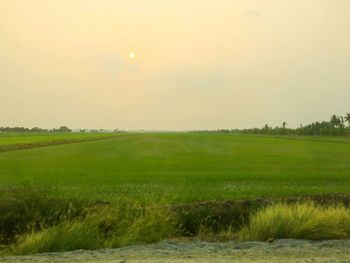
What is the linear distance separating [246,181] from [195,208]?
13.7 m

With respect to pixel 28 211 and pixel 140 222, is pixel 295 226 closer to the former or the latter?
pixel 140 222

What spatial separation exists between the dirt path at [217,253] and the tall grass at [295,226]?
0.99m

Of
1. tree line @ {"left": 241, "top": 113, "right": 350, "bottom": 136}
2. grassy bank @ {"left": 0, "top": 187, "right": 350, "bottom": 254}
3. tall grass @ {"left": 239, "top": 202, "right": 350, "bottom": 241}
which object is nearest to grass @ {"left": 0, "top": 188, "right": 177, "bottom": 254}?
grassy bank @ {"left": 0, "top": 187, "right": 350, "bottom": 254}

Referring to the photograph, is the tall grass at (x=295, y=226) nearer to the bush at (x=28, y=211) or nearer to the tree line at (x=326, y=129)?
the bush at (x=28, y=211)

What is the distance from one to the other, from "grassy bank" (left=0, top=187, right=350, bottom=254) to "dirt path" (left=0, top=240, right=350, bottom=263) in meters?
1.18

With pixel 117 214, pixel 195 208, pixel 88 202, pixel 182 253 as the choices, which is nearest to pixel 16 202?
pixel 88 202

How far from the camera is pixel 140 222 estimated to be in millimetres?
12734

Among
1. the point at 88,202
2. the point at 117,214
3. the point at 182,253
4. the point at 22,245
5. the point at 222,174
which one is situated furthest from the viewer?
the point at 222,174

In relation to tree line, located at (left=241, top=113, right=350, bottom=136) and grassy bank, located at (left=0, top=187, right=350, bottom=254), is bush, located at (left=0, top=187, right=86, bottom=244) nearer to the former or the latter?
grassy bank, located at (left=0, top=187, right=350, bottom=254)

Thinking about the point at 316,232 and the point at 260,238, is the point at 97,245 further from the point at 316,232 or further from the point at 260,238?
the point at 316,232

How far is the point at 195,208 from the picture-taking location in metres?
16.3

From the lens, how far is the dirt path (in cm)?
888

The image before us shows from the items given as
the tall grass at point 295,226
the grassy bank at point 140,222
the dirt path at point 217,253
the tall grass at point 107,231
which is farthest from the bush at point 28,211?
the tall grass at point 295,226

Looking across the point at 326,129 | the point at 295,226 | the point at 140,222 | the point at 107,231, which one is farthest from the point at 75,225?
the point at 326,129
